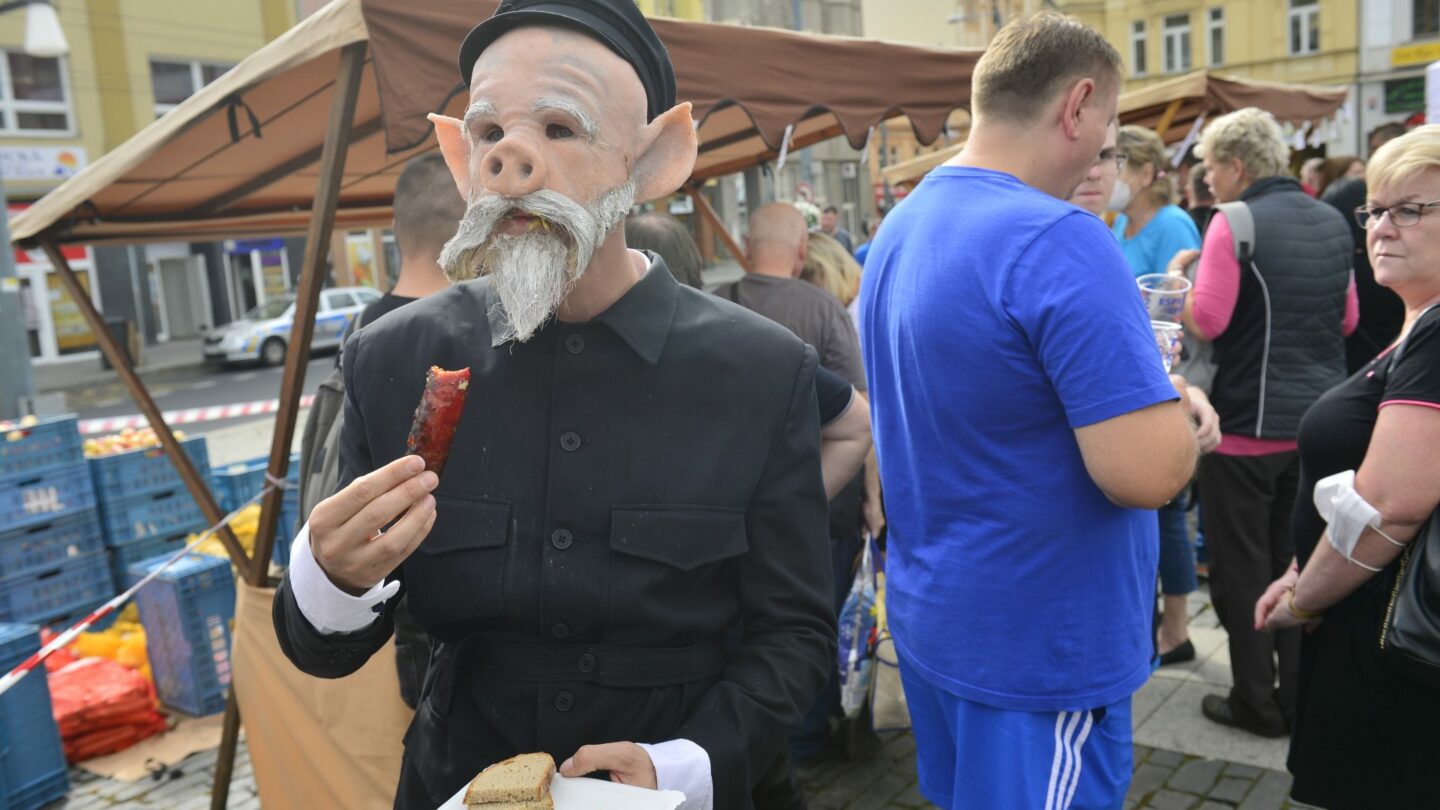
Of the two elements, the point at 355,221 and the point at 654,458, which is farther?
the point at 355,221

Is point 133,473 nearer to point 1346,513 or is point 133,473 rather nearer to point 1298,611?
point 1298,611

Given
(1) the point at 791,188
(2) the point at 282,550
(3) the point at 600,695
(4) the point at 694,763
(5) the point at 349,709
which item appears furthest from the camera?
(1) the point at 791,188

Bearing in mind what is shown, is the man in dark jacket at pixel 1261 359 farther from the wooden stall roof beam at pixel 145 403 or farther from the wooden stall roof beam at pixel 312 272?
the wooden stall roof beam at pixel 145 403

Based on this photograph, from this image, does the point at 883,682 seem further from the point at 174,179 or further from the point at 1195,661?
the point at 174,179

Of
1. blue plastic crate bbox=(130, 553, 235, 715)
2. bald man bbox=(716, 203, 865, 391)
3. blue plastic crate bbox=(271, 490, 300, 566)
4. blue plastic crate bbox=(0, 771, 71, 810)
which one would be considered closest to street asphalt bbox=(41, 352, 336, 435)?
blue plastic crate bbox=(271, 490, 300, 566)

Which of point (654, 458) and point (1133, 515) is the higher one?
point (654, 458)

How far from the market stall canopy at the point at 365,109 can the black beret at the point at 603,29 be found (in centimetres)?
158

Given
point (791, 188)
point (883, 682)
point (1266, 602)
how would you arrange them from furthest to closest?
point (791, 188) → point (883, 682) → point (1266, 602)

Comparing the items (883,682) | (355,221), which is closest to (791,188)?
(355,221)

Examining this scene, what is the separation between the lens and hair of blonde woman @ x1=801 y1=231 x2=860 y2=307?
191 inches

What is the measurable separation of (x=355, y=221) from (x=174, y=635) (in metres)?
2.52

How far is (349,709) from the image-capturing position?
3076 mm

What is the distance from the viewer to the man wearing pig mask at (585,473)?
143cm

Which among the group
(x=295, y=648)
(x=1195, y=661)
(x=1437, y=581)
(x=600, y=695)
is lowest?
(x=1195, y=661)
